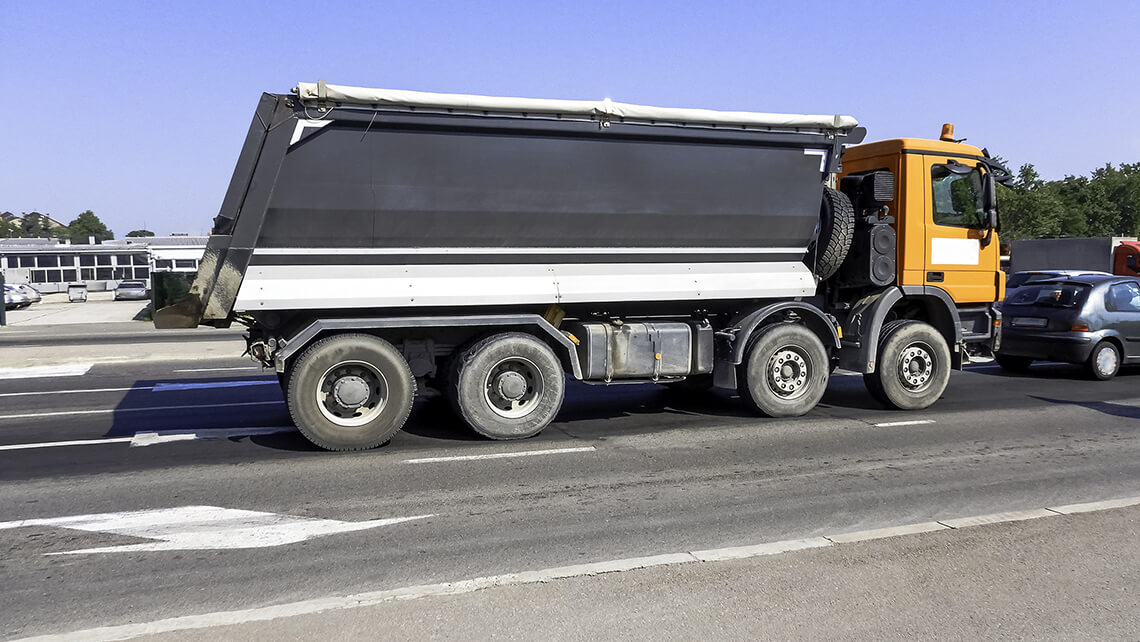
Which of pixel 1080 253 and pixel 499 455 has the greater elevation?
pixel 1080 253

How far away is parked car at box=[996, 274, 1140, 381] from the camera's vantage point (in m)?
12.6

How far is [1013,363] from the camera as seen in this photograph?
13820mm

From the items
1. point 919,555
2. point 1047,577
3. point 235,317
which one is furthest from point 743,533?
point 235,317

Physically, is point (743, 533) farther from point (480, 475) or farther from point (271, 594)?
point (271, 594)

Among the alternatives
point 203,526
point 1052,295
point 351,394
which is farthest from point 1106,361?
point 203,526

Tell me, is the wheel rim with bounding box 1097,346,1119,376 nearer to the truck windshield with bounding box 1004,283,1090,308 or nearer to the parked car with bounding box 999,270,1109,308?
the truck windshield with bounding box 1004,283,1090,308

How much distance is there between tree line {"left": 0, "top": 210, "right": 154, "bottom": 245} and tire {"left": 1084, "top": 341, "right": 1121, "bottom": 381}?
109792 mm

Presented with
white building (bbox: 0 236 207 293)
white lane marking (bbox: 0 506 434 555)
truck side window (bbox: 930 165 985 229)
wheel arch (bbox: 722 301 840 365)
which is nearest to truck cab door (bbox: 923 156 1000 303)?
truck side window (bbox: 930 165 985 229)

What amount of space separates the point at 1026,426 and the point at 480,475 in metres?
6.01

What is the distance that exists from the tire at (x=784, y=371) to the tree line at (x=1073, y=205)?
42.6m

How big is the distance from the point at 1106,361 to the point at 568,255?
9.07 meters

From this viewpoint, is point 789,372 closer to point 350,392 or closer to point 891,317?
point 891,317

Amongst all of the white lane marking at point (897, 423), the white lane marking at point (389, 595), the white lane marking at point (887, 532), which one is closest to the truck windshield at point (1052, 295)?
the white lane marking at point (897, 423)

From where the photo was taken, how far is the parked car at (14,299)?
38656mm
